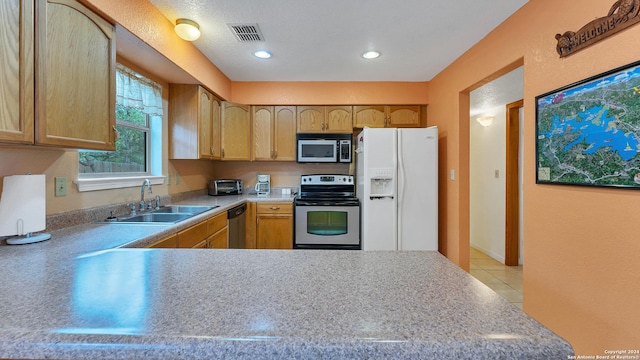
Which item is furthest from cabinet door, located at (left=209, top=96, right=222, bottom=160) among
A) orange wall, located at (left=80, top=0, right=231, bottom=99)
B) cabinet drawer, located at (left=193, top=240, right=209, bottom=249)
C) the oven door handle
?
cabinet drawer, located at (left=193, top=240, right=209, bottom=249)

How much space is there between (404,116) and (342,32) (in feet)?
5.26

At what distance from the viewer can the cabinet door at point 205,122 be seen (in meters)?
2.74

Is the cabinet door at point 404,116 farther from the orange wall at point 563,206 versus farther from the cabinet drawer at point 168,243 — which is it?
the cabinet drawer at point 168,243

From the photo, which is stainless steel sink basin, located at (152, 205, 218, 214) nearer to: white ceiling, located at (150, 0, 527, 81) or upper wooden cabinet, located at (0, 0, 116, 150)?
upper wooden cabinet, located at (0, 0, 116, 150)

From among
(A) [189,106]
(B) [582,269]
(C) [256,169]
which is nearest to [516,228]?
(B) [582,269]

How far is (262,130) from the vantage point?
3525 mm

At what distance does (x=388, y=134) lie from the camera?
2.90m

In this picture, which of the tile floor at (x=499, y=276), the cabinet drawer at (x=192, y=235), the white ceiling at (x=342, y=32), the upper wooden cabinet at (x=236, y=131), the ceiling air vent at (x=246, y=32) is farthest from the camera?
the upper wooden cabinet at (x=236, y=131)

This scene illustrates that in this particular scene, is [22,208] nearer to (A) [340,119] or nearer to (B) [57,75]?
(B) [57,75]

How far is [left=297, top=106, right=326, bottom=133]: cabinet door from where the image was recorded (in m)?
3.50

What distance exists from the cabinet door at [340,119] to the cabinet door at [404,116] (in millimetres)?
513

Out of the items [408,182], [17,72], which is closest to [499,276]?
[408,182]

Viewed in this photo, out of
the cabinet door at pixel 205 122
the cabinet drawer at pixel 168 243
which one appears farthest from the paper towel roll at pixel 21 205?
the cabinet door at pixel 205 122

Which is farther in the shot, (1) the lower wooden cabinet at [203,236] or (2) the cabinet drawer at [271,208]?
(2) the cabinet drawer at [271,208]
